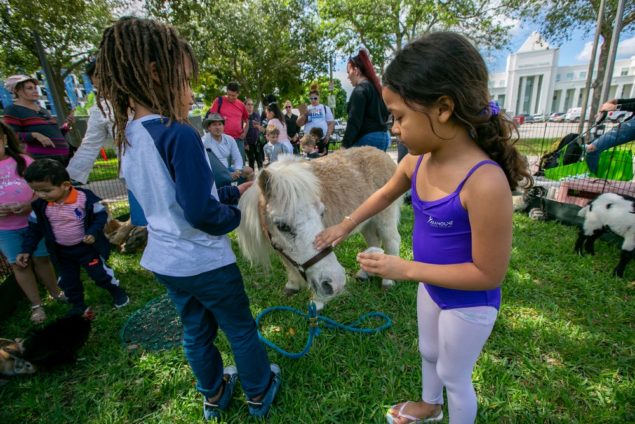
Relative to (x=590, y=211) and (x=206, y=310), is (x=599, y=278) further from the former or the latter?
(x=206, y=310)

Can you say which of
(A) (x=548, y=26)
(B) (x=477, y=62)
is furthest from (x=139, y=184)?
(A) (x=548, y=26)

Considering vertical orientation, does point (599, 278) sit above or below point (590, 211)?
below

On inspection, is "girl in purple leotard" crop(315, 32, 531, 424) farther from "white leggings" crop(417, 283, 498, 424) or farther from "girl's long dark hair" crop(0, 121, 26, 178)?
"girl's long dark hair" crop(0, 121, 26, 178)

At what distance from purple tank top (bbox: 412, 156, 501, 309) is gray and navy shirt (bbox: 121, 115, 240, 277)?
41.5 inches

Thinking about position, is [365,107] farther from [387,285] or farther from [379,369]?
[379,369]

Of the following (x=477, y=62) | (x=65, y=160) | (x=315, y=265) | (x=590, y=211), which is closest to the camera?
(x=477, y=62)

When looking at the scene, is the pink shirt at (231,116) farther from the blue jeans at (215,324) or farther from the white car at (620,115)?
the white car at (620,115)

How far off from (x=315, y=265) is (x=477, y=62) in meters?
1.65

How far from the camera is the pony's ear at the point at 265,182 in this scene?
2.37 meters

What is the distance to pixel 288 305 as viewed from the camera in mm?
3678

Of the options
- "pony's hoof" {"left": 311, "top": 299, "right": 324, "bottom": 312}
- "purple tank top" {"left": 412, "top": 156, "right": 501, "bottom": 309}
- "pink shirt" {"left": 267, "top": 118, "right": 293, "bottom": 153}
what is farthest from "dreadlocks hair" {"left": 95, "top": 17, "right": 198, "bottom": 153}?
"pink shirt" {"left": 267, "top": 118, "right": 293, "bottom": 153}

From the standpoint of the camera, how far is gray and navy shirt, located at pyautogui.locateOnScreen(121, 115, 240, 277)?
59.4 inches

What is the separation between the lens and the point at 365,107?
444 cm

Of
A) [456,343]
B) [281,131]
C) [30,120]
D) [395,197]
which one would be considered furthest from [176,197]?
[281,131]
